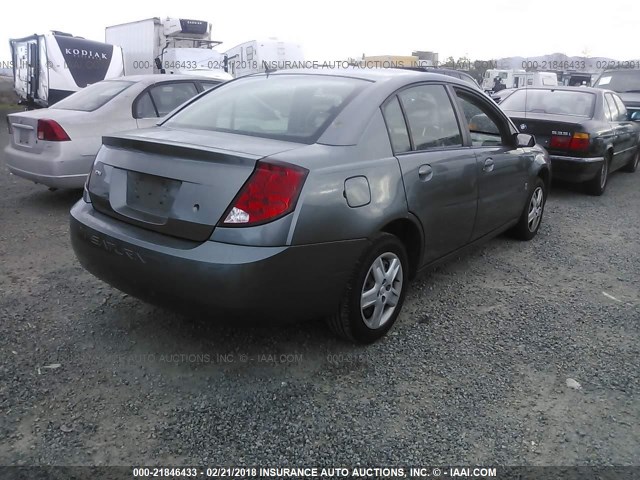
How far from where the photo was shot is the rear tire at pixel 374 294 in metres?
2.93

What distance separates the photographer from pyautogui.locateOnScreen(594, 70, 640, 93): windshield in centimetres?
1231

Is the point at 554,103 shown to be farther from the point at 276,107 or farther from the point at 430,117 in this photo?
the point at 276,107

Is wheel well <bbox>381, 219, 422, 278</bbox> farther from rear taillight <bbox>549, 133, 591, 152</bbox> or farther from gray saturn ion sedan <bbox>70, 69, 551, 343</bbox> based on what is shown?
rear taillight <bbox>549, 133, 591, 152</bbox>

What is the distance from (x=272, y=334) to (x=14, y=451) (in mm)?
1430

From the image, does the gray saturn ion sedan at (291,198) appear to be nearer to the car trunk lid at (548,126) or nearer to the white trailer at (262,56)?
the car trunk lid at (548,126)

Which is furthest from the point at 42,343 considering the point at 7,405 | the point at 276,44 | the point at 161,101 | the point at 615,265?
the point at 276,44

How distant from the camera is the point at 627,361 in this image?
3.12 metres

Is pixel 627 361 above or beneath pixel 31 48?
beneath

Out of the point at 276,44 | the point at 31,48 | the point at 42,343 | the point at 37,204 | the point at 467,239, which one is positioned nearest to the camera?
the point at 42,343

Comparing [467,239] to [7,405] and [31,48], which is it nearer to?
[7,405]

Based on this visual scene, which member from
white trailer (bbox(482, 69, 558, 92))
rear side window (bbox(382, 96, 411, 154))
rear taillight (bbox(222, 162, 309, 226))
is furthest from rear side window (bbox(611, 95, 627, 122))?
white trailer (bbox(482, 69, 558, 92))

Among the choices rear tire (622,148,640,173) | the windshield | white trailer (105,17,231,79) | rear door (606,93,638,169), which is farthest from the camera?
white trailer (105,17,231,79)

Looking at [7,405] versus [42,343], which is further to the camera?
[42,343]

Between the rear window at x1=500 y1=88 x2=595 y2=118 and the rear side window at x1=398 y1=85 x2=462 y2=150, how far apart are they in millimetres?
4472
